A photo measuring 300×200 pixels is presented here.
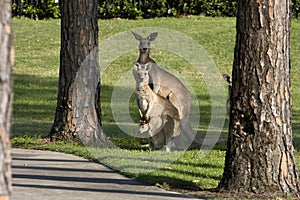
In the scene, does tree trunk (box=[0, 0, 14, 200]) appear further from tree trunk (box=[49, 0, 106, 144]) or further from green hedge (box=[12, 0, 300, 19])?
green hedge (box=[12, 0, 300, 19])

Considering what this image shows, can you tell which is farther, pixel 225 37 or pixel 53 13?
pixel 53 13

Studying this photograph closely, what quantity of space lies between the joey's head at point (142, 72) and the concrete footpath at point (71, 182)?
4.38 feet

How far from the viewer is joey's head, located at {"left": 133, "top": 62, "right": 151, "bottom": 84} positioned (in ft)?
36.4

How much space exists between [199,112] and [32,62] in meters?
7.58

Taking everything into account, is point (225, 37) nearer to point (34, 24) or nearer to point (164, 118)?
point (34, 24)

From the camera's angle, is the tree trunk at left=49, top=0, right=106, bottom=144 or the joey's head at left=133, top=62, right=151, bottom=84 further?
the tree trunk at left=49, top=0, right=106, bottom=144

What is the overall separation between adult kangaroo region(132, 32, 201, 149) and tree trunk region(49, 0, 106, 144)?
782mm

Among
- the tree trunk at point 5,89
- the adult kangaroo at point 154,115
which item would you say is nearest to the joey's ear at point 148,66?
the adult kangaroo at point 154,115

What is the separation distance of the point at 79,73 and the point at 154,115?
1608 mm

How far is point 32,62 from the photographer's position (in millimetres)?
23719

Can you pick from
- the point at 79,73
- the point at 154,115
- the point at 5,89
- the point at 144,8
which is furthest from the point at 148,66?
the point at 144,8

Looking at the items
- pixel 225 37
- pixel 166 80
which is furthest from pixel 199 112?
pixel 225 37

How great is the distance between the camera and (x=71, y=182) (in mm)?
8891

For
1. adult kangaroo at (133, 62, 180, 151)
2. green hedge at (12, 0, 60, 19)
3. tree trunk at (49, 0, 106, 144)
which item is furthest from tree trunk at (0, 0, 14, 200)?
green hedge at (12, 0, 60, 19)
